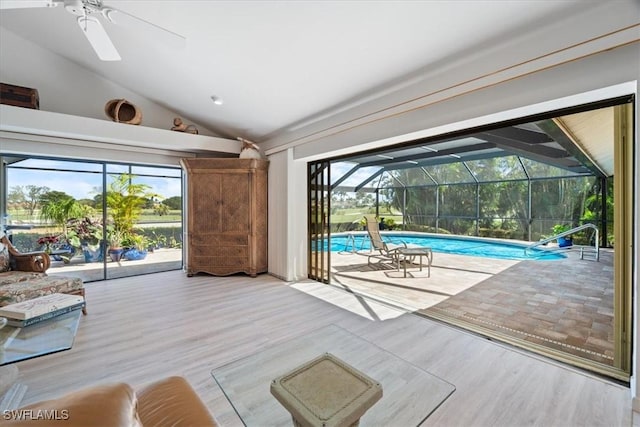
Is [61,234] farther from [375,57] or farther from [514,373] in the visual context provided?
[514,373]

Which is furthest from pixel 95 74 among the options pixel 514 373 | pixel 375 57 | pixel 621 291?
pixel 621 291

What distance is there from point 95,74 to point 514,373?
6.47m

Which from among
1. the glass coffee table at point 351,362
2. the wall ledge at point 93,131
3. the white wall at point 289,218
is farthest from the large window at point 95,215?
the glass coffee table at point 351,362

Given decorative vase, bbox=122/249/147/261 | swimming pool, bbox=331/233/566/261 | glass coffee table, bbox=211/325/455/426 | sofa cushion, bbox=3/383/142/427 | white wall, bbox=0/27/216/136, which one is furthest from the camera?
swimming pool, bbox=331/233/566/261

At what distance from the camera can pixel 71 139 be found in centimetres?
427

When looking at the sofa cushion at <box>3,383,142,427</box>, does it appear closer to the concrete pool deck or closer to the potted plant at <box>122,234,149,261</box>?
the concrete pool deck

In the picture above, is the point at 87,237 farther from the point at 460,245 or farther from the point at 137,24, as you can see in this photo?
the point at 460,245

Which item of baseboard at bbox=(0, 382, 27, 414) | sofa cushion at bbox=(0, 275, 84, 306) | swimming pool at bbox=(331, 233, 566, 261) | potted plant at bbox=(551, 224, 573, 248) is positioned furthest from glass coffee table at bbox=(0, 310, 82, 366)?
potted plant at bbox=(551, 224, 573, 248)

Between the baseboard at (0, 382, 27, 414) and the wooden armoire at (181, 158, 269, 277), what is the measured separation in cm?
307

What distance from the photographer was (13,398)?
1.83 m

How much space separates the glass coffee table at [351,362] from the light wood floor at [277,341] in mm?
201

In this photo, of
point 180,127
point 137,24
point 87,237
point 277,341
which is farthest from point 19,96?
point 277,341

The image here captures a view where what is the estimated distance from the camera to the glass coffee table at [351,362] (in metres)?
1.40

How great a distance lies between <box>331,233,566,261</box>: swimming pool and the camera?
7.40 meters
